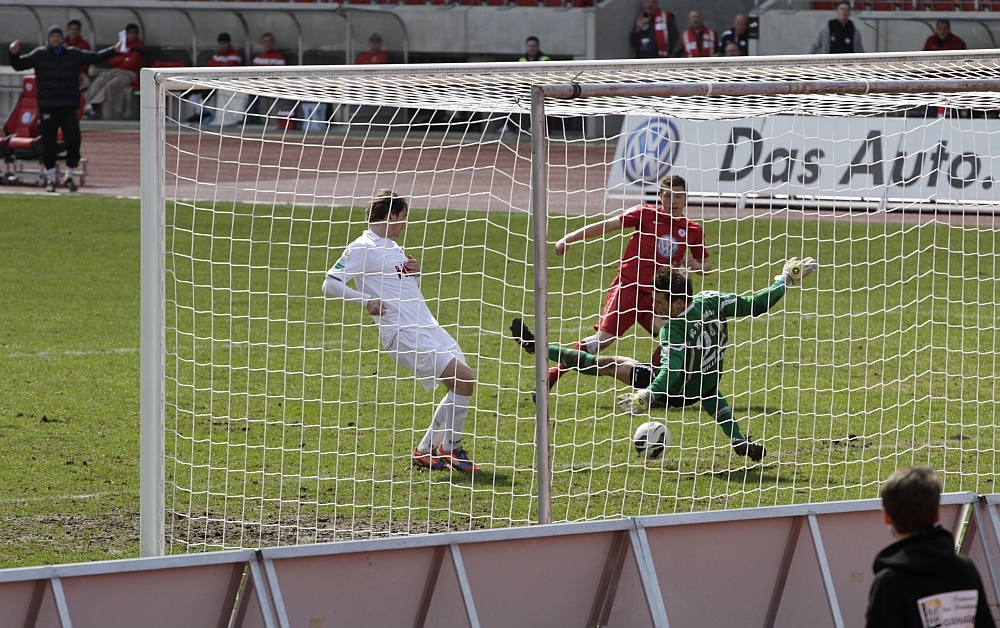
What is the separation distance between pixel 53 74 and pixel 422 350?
1324cm

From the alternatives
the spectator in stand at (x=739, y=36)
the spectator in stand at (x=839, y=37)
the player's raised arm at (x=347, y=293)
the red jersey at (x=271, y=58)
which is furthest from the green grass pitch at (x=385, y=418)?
the red jersey at (x=271, y=58)

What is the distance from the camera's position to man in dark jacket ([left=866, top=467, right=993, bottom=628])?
3371 mm

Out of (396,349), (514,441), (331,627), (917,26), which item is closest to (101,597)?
(331,627)

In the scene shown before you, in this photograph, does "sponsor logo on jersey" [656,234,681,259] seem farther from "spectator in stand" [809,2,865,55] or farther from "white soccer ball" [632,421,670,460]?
"spectator in stand" [809,2,865,55]

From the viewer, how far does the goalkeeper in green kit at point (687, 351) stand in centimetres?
759

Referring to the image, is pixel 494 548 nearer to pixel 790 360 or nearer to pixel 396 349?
pixel 396 349

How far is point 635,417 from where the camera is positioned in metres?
9.01

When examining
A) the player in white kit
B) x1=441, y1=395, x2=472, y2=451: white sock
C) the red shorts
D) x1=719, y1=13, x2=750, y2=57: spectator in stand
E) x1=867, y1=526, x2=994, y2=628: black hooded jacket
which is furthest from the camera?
x1=719, y1=13, x2=750, y2=57: spectator in stand

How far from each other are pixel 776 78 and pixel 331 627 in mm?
4011

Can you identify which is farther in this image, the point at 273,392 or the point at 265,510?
the point at 273,392

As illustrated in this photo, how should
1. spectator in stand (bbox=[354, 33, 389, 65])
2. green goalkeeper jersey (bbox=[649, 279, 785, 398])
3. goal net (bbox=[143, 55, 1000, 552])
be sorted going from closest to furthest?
goal net (bbox=[143, 55, 1000, 552]) < green goalkeeper jersey (bbox=[649, 279, 785, 398]) < spectator in stand (bbox=[354, 33, 389, 65])

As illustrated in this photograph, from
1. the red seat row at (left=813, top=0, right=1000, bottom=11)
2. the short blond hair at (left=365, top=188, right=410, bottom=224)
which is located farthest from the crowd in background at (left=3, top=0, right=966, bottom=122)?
the short blond hair at (left=365, top=188, right=410, bottom=224)

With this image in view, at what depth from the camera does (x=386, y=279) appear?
7.48m

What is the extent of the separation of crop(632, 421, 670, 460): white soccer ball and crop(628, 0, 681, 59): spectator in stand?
18.3 m
